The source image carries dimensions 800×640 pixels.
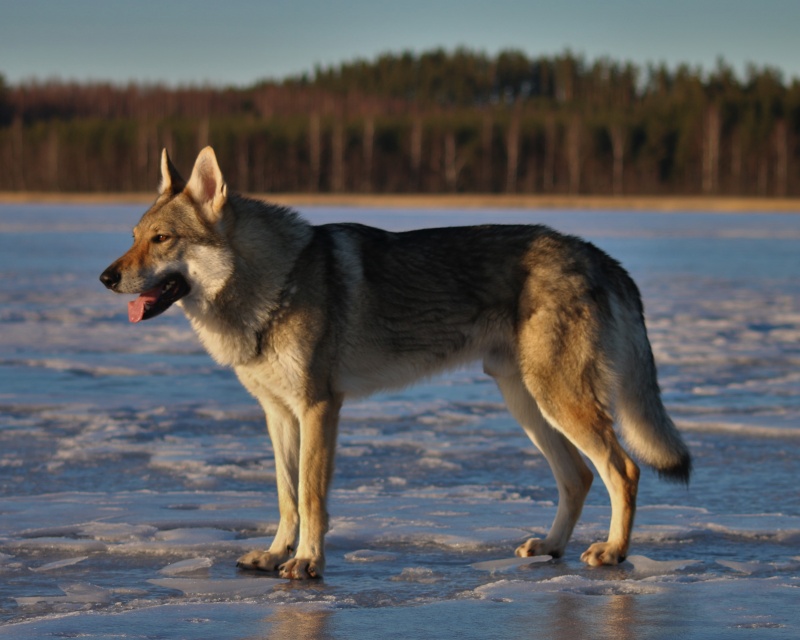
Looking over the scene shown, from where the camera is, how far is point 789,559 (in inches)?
197

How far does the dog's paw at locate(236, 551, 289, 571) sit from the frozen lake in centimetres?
7

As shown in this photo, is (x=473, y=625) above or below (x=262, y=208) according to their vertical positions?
below

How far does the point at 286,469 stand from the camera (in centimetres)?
538

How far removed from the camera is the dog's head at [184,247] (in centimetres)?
509

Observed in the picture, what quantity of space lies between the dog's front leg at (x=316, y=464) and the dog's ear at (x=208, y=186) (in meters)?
0.97

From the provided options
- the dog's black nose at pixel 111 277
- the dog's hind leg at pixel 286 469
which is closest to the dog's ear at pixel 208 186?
the dog's black nose at pixel 111 277

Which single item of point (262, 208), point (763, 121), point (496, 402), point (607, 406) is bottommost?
point (496, 402)

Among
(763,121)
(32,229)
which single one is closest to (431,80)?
(763,121)

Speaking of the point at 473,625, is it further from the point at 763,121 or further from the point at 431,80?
the point at 431,80

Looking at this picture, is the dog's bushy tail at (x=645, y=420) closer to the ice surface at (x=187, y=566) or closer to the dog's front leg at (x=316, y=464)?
the dog's front leg at (x=316, y=464)

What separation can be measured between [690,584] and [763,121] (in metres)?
94.2

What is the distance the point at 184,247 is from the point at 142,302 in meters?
0.30

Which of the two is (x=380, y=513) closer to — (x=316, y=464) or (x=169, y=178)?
(x=316, y=464)

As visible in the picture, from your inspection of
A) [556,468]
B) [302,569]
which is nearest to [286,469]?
[302,569]
